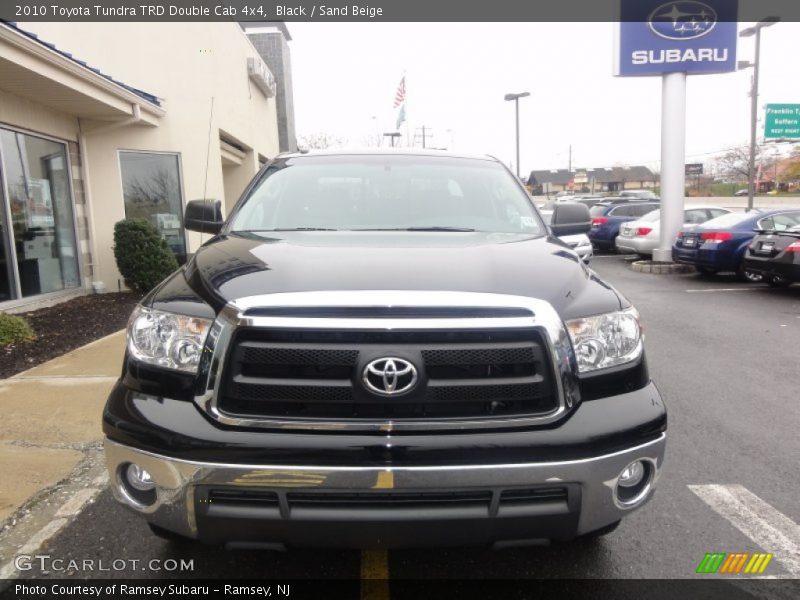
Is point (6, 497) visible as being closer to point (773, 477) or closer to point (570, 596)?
point (570, 596)

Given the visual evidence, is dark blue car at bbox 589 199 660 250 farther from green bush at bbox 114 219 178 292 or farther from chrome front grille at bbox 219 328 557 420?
chrome front grille at bbox 219 328 557 420

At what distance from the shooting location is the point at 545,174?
3725 inches

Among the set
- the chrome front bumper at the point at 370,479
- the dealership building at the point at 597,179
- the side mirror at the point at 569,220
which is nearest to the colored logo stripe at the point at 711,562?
the chrome front bumper at the point at 370,479

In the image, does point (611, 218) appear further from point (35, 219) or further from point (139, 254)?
point (35, 219)

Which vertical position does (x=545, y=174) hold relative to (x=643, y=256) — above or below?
above

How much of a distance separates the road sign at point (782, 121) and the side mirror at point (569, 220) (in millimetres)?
24722

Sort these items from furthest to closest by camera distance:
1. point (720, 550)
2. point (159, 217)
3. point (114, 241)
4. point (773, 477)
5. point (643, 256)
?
point (643, 256) → point (159, 217) → point (114, 241) → point (773, 477) → point (720, 550)

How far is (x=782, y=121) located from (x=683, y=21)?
14.1 metres

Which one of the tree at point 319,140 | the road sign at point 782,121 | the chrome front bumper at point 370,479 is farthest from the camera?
the tree at point 319,140

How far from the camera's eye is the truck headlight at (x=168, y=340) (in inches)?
83.9

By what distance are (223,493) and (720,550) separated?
7.43 feet

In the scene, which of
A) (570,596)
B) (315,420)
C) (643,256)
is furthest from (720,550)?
(643,256)

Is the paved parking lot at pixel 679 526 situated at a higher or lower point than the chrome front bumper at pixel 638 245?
lower

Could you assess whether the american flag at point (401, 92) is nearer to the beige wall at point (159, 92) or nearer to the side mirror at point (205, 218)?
the beige wall at point (159, 92)
